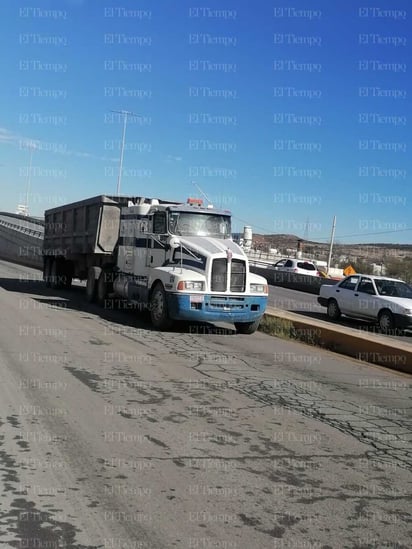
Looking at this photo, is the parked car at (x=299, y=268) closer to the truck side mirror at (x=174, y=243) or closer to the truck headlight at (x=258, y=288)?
the truck headlight at (x=258, y=288)

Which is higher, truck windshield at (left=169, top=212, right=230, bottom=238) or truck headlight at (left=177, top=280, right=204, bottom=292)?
truck windshield at (left=169, top=212, right=230, bottom=238)

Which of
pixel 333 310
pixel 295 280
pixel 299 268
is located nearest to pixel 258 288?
pixel 333 310

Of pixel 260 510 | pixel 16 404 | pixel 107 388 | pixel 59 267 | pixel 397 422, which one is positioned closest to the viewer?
pixel 260 510

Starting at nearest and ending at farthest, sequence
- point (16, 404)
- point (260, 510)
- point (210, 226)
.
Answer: point (260, 510) < point (16, 404) < point (210, 226)

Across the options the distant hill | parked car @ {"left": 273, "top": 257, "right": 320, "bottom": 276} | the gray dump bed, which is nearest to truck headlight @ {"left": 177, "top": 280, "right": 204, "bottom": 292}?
the gray dump bed

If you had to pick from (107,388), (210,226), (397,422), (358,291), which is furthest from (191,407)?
(358,291)

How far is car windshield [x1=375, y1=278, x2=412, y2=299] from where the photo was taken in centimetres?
1742

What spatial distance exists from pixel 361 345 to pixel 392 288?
6530 mm

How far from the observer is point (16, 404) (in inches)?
256

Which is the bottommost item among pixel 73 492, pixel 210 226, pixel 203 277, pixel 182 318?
pixel 73 492

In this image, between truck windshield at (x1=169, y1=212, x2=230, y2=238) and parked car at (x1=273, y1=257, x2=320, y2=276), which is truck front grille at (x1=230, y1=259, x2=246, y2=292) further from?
parked car at (x1=273, y1=257, x2=320, y2=276)

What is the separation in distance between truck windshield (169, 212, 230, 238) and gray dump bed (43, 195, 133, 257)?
2907 millimetres

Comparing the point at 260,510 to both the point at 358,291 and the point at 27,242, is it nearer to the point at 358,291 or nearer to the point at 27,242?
the point at 358,291

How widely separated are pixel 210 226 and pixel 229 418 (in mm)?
8230
